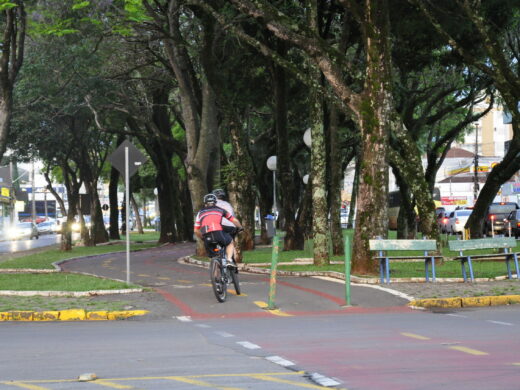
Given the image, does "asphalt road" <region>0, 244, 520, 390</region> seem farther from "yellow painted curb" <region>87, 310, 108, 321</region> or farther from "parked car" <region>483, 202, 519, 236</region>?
"parked car" <region>483, 202, 519, 236</region>

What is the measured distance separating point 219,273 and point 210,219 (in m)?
1.01

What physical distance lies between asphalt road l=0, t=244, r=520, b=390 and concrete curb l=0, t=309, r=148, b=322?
58cm

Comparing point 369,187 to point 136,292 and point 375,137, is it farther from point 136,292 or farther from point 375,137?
point 136,292

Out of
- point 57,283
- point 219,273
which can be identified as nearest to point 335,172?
point 57,283

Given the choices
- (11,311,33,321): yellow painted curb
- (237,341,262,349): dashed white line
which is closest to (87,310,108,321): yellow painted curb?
(11,311,33,321): yellow painted curb

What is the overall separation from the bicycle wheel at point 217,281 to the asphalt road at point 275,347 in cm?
22

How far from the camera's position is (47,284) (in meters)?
19.1

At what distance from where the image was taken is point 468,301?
14.9 meters

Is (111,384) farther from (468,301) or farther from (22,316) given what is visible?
A: (468,301)

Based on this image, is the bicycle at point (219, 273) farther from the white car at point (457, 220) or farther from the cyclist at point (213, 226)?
the white car at point (457, 220)

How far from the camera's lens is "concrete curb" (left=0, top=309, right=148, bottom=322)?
45.4 feet

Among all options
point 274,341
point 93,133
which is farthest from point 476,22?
point 93,133

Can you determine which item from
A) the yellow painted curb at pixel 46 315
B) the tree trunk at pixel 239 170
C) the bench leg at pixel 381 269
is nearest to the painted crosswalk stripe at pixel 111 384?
the yellow painted curb at pixel 46 315

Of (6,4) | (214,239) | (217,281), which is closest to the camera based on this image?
(217,281)
